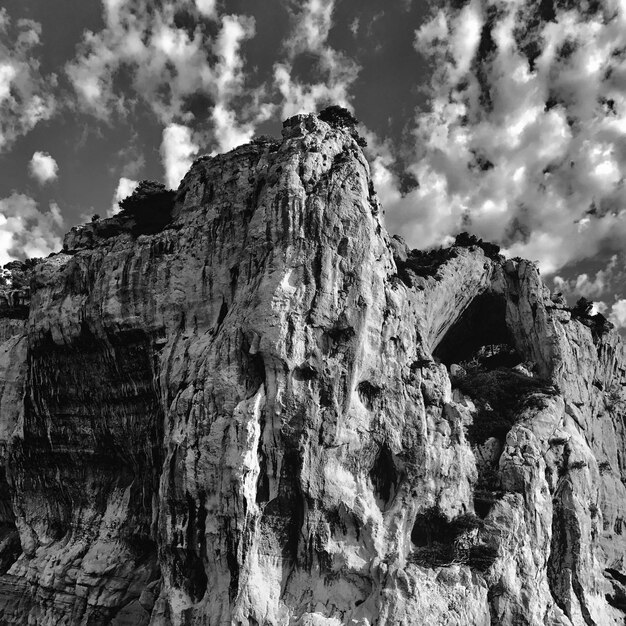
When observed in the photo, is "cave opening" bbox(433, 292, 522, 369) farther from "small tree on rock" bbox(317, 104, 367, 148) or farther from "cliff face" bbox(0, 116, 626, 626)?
"small tree on rock" bbox(317, 104, 367, 148)

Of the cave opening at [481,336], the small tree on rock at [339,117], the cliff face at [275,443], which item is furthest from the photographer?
the cave opening at [481,336]

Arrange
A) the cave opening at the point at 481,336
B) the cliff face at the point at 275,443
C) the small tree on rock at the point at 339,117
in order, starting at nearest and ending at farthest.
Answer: the cliff face at the point at 275,443, the small tree on rock at the point at 339,117, the cave opening at the point at 481,336

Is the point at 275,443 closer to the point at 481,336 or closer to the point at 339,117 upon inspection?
the point at 339,117

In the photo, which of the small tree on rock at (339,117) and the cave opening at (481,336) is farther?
the cave opening at (481,336)

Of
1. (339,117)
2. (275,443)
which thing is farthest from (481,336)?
(275,443)

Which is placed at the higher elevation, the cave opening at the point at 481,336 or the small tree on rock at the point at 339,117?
the small tree on rock at the point at 339,117

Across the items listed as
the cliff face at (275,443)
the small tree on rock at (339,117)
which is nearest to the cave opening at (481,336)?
the cliff face at (275,443)

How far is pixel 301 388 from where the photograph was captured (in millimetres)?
16953

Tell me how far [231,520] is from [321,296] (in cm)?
783

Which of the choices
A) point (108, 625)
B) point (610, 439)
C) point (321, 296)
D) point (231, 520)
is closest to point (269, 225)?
point (321, 296)

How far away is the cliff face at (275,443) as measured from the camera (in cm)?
1580

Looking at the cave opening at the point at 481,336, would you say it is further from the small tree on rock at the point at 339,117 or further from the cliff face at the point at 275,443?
the small tree on rock at the point at 339,117

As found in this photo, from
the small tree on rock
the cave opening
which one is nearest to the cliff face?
the small tree on rock

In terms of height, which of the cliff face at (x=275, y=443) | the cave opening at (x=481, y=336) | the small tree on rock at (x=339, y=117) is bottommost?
the cliff face at (x=275, y=443)
